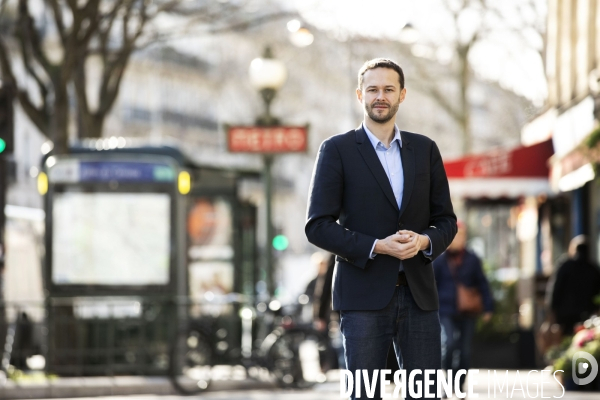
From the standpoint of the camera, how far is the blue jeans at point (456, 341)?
1238 centimetres

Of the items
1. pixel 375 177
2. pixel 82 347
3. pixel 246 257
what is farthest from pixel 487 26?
pixel 375 177

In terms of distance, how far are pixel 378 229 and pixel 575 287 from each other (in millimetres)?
10903

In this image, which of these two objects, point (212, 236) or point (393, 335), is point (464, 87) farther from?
point (393, 335)

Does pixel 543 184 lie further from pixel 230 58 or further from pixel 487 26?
pixel 230 58

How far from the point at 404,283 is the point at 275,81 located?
40.6 ft

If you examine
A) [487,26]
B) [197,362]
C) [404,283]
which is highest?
[487,26]

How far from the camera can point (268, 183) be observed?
1728 centimetres

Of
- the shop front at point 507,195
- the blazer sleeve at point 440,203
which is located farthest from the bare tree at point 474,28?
the blazer sleeve at point 440,203

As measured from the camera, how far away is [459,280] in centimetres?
1278

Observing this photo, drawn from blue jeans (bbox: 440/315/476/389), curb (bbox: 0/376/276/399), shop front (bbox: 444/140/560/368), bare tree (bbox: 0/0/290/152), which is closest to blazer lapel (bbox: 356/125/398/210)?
blue jeans (bbox: 440/315/476/389)

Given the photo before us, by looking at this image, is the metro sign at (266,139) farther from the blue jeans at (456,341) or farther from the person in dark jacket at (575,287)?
the blue jeans at (456,341)

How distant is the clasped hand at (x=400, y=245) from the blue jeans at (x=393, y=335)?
22 cm

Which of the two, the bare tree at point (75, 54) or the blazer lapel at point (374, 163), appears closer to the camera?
the blazer lapel at point (374, 163)

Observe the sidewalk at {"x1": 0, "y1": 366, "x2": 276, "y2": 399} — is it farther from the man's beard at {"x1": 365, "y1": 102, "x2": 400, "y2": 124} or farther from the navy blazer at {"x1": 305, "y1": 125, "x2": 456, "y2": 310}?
the man's beard at {"x1": 365, "y1": 102, "x2": 400, "y2": 124}
